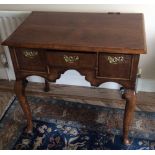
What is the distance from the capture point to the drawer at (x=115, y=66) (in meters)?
1.04

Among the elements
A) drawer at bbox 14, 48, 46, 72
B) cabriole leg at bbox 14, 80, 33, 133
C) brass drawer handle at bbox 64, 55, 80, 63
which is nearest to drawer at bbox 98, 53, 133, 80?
brass drawer handle at bbox 64, 55, 80, 63

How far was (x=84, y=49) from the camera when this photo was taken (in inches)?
40.3

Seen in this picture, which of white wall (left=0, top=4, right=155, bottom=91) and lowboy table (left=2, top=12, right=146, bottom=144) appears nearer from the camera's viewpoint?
lowboy table (left=2, top=12, right=146, bottom=144)

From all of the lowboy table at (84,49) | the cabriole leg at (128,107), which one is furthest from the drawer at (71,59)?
the cabriole leg at (128,107)

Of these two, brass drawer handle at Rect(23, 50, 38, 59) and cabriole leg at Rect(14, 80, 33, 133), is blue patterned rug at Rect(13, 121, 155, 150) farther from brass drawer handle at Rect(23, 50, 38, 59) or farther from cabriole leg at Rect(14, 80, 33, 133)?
brass drawer handle at Rect(23, 50, 38, 59)

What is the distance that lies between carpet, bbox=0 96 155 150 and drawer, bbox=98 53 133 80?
1.66 feet

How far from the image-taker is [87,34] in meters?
1.13

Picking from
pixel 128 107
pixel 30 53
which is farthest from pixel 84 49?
pixel 128 107

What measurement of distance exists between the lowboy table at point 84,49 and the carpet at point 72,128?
23 centimetres

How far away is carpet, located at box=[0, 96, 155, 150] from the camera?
1414mm

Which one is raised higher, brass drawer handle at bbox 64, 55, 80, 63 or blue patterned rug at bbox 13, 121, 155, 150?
brass drawer handle at bbox 64, 55, 80, 63

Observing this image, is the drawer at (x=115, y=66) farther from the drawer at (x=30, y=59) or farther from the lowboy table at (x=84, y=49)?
the drawer at (x=30, y=59)
